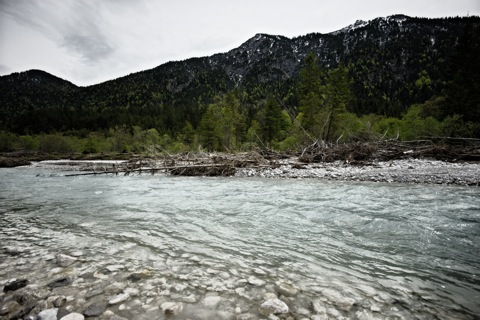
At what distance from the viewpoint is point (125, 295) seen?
2.48 meters

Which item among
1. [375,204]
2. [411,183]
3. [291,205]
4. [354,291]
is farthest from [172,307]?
[411,183]

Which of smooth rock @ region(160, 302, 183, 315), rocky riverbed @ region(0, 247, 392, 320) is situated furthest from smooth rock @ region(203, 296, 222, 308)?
smooth rock @ region(160, 302, 183, 315)

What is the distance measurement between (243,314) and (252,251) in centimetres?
165

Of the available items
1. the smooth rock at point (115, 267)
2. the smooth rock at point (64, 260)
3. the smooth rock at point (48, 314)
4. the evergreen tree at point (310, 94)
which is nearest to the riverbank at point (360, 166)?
the smooth rock at point (115, 267)

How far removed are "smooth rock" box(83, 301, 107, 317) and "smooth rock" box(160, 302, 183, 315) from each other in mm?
556

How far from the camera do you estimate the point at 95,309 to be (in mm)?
2229

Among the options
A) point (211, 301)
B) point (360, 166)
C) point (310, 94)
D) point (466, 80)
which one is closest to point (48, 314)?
point (211, 301)

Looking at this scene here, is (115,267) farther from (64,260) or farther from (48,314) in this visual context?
(48,314)

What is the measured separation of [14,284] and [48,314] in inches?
36.6

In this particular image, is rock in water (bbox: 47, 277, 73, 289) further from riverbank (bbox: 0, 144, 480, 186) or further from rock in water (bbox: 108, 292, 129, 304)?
riverbank (bbox: 0, 144, 480, 186)

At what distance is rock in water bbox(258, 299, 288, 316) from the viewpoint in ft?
7.30

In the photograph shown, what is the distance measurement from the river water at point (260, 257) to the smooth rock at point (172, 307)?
0.25 ft

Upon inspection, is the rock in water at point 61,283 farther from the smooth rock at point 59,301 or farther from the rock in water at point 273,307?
the rock in water at point 273,307

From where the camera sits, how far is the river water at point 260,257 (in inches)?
95.0
